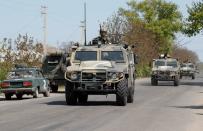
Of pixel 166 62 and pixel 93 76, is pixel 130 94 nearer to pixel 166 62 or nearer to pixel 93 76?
pixel 93 76

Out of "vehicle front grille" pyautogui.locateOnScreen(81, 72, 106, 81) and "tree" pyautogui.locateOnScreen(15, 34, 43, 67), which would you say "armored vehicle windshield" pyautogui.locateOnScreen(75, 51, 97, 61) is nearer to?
"vehicle front grille" pyautogui.locateOnScreen(81, 72, 106, 81)

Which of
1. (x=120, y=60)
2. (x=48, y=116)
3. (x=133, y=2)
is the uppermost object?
(x=133, y=2)

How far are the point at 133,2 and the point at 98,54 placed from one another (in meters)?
84.1

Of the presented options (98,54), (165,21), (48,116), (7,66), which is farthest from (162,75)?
(165,21)

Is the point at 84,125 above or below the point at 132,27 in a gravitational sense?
below

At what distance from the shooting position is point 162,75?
50500 millimetres

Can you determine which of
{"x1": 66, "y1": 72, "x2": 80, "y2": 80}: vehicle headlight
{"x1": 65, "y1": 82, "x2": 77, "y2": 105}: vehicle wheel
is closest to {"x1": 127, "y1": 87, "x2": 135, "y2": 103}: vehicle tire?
{"x1": 65, "y1": 82, "x2": 77, "y2": 105}: vehicle wheel

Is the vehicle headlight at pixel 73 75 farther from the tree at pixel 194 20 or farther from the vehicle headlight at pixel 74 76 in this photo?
the tree at pixel 194 20

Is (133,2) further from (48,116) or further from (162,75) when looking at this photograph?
(48,116)

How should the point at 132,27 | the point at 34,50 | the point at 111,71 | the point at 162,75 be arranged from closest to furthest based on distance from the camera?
the point at 111,71 < the point at 34,50 < the point at 162,75 < the point at 132,27

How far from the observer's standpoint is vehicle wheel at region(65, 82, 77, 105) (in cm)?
2370

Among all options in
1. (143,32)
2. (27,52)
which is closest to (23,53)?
(27,52)

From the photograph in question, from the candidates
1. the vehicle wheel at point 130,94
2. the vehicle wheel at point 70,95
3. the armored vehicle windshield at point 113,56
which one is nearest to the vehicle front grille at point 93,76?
the vehicle wheel at point 70,95

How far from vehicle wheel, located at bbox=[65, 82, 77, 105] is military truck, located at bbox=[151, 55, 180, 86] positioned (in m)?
26.1
